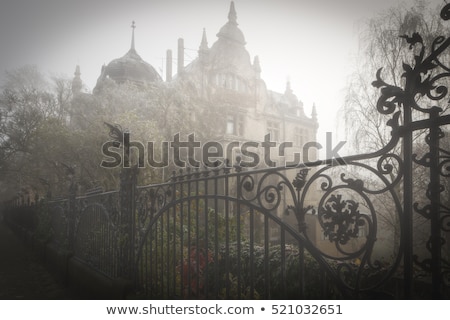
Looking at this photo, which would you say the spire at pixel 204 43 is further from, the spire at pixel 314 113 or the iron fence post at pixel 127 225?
the iron fence post at pixel 127 225

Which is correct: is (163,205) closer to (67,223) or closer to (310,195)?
(67,223)

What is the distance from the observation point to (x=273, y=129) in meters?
28.2

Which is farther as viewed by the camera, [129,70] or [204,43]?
[129,70]

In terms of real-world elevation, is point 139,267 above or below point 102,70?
below

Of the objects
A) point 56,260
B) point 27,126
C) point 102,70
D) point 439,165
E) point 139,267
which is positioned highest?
point 102,70

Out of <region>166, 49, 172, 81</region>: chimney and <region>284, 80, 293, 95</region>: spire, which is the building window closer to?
<region>284, 80, 293, 95</region>: spire

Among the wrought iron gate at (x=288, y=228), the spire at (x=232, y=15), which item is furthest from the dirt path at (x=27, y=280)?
the spire at (x=232, y=15)

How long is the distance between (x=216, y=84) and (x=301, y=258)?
22.2 m

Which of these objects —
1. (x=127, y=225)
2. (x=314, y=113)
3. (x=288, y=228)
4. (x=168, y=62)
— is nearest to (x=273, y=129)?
(x=314, y=113)

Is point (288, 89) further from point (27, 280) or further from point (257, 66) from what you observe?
point (27, 280)

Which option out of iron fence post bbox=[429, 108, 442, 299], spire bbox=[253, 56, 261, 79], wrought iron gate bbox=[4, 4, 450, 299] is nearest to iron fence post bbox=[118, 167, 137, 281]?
wrought iron gate bbox=[4, 4, 450, 299]

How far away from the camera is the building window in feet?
91.3

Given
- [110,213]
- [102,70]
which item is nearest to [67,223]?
[110,213]

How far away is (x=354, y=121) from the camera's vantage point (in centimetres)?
1219
